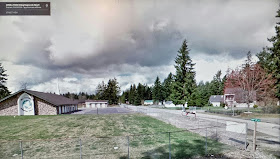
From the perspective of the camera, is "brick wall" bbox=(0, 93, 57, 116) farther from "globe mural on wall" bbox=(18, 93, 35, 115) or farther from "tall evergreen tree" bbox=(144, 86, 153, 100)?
"tall evergreen tree" bbox=(144, 86, 153, 100)

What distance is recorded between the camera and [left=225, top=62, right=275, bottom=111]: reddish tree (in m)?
18.4

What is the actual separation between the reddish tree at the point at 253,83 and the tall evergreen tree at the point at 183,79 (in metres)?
10.1

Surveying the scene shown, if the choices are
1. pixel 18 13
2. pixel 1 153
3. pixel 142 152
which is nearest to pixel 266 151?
pixel 142 152

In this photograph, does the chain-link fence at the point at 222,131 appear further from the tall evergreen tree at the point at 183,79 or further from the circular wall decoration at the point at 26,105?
the circular wall decoration at the point at 26,105

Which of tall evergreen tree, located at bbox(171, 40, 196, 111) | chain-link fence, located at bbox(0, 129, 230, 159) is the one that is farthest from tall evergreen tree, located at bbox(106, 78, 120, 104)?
chain-link fence, located at bbox(0, 129, 230, 159)

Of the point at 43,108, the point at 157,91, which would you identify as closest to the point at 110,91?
the point at 157,91

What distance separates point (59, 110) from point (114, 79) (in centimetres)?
4012

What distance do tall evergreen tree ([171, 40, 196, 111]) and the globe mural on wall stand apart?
28931 millimetres

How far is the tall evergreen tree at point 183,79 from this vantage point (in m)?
29.6

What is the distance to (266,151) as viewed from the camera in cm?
625

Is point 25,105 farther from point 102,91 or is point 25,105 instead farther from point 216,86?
point 216,86

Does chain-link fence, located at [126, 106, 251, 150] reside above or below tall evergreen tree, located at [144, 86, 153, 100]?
above

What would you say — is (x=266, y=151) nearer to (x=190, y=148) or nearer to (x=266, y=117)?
(x=190, y=148)

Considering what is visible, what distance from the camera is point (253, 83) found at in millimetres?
19094
